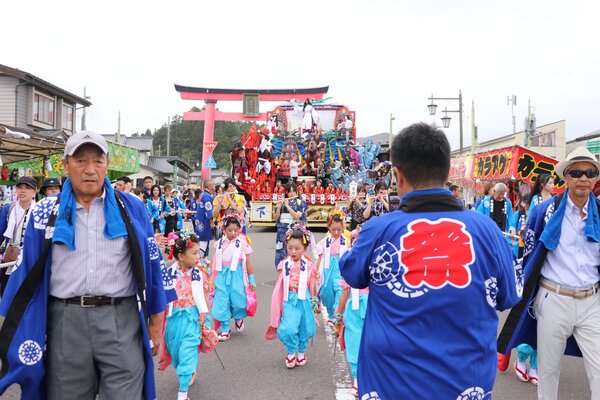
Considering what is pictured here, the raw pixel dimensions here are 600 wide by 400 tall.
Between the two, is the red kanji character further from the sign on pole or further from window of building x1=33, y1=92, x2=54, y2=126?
the sign on pole

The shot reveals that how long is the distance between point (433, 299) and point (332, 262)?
3.83 m

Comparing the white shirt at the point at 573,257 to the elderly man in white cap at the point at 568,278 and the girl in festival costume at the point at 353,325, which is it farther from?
the girl in festival costume at the point at 353,325

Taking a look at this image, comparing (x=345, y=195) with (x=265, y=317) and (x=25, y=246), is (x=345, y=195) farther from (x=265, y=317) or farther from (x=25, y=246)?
(x=25, y=246)

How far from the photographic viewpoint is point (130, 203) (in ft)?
8.71

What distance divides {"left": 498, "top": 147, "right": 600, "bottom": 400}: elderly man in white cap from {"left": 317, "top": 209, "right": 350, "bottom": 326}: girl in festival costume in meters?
2.39

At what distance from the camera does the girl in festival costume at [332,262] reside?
5586 mm

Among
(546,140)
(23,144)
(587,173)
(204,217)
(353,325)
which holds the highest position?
(546,140)

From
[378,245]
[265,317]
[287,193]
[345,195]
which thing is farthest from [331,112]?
[378,245]

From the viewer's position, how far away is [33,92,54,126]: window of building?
70.3ft

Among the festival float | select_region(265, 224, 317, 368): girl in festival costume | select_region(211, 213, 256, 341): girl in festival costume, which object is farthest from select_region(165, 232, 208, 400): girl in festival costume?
the festival float

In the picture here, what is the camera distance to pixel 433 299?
1.83 m

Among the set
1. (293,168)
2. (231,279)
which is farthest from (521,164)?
(293,168)

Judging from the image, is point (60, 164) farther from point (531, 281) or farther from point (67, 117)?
point (531, 281)

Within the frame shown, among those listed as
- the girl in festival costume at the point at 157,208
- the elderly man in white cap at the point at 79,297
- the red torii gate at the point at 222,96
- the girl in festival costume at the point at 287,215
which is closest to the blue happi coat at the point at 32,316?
the elderly man in white cap at the point at 79,297
